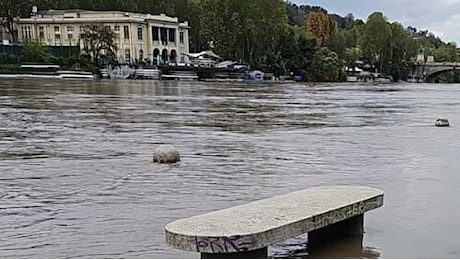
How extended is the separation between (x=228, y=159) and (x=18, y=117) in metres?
9.67

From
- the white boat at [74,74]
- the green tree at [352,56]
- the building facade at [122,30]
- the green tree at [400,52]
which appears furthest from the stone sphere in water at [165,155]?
the green tree at [400,52]

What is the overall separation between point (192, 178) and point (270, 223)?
4425 mm

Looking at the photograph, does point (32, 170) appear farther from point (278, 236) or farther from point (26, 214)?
point (278, 236)

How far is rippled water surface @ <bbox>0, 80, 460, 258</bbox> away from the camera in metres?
5.67

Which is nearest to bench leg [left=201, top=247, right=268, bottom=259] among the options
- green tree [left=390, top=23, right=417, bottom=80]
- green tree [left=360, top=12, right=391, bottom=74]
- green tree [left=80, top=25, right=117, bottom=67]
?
green tree [left=80, top=25, right=117, bottom=67]

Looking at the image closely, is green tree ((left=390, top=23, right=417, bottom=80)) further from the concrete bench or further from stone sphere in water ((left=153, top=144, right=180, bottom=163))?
the concrete bench

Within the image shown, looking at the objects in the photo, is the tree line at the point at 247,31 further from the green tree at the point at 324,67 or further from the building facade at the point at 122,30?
the building facade at the point at 122,30

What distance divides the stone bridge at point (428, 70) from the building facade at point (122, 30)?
148 feet

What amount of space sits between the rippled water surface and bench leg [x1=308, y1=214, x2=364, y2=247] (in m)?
0.11

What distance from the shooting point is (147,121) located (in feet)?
59.8

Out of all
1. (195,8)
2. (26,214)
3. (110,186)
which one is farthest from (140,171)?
(195,8)

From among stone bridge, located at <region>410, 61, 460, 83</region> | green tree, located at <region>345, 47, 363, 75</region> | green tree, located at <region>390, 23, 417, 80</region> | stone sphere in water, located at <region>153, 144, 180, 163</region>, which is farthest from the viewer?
stone bridge, located at <region>410, 61, 460, 83</region>

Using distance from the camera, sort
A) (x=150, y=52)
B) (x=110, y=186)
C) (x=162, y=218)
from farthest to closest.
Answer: (x=150, y=52) → (x=110, y=186) → (x=162, y=218)

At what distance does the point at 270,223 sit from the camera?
4594mm
